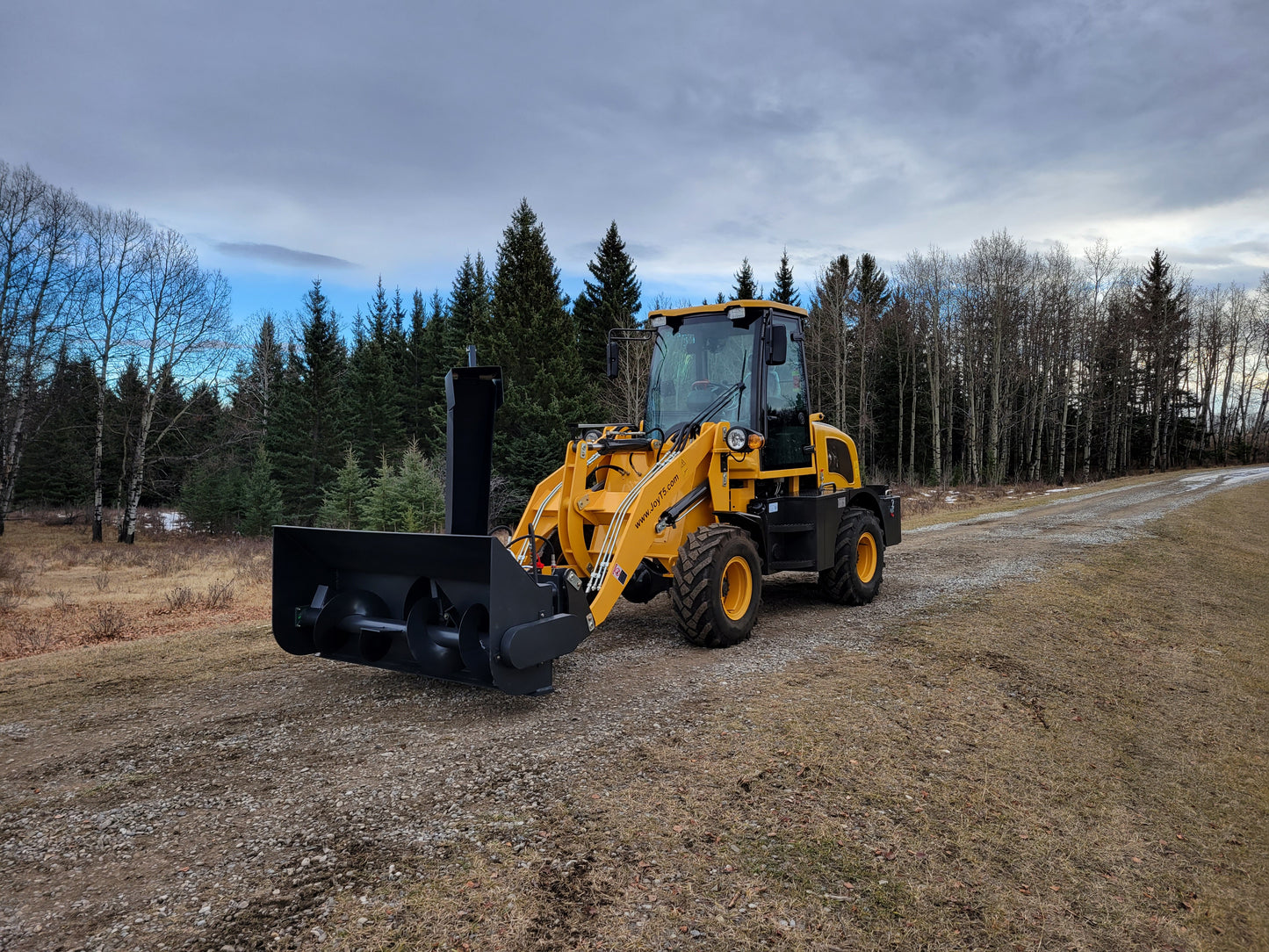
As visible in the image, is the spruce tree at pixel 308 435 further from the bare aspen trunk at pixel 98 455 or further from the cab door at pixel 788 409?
the cab door at pixel 788 409

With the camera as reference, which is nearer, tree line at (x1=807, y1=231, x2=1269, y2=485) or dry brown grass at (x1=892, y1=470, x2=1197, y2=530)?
dry brown grass at (x1=892, y1=470, x2=1197, y2=530)

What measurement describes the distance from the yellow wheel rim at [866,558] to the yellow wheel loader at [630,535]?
21 millimetres

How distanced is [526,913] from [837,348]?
34.8 metres

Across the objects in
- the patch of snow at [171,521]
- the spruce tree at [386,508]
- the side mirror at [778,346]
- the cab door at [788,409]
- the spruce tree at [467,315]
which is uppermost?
the spruce tree at [467,315]

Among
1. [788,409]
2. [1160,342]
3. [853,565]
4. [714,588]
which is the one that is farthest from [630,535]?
[1160,342]

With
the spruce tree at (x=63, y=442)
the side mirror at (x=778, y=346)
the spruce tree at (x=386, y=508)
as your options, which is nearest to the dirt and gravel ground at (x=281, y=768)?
the side mirror at (x=778, y=346)

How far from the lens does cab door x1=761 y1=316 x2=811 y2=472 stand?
7520mm

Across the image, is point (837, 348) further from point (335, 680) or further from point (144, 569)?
point (335, 680)

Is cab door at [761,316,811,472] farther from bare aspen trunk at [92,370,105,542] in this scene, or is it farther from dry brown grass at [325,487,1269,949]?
bare aspen trunk at [92,370,105,542]

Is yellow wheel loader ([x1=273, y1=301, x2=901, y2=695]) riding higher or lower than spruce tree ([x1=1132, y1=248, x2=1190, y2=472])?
lower

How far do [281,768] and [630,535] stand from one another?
109 inches

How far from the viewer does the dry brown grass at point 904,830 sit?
2.96 metres

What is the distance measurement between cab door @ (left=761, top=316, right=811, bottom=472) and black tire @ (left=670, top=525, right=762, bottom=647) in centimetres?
130

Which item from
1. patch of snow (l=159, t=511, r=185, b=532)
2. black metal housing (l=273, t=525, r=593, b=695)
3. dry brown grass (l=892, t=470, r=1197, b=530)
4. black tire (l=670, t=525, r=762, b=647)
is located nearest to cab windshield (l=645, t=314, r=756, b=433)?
black tire (l=670, t=525, r=762, b=647)
